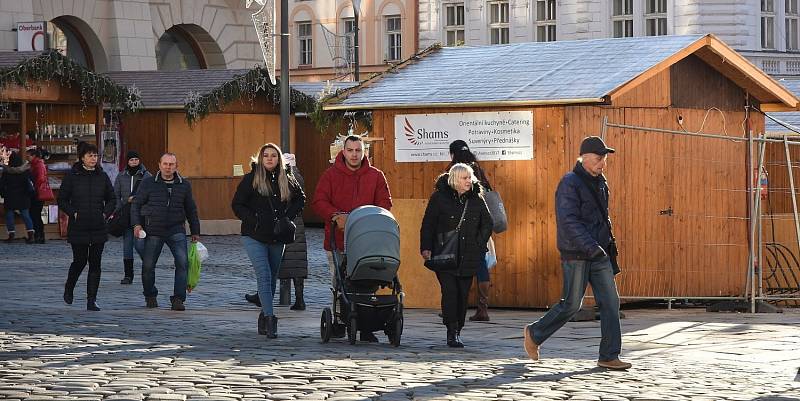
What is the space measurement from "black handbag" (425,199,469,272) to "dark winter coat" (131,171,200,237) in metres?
4.34

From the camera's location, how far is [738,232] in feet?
65.9

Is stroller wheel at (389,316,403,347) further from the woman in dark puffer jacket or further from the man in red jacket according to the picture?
the woman in dark puffer jacket

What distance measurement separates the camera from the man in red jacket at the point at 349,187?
50.6 ft

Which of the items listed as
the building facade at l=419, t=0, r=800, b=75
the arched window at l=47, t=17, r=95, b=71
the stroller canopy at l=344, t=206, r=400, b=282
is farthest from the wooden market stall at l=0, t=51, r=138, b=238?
the building facade at l=419, t=0, r=800, b=75

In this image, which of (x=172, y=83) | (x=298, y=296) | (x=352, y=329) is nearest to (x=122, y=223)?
(x=298, y=296)

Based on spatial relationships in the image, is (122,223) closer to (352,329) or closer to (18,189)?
(352,329)

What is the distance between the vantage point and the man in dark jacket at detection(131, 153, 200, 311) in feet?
60.7

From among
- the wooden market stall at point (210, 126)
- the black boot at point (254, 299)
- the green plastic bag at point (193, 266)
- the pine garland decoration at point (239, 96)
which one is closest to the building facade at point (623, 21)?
the pine garland decoration at point (239, 96)

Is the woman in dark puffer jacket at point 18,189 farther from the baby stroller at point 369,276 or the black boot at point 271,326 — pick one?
the baby stroller at point 369,276

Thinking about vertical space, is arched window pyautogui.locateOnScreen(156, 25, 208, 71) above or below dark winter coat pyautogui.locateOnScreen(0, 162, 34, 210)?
above

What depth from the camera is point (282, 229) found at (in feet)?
50.6

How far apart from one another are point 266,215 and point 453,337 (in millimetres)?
2089

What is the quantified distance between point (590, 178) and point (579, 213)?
0.29 metres

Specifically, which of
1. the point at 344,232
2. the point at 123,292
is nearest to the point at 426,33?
the point at 123,292
